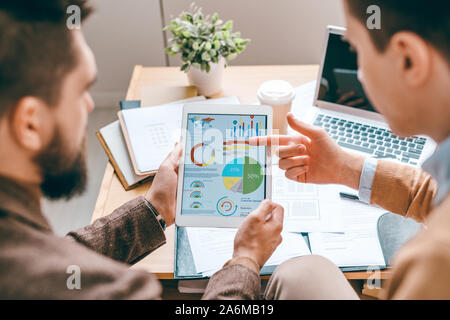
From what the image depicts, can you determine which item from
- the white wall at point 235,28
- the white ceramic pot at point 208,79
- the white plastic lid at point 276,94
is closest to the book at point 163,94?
the white ceramic pot at point 208,79

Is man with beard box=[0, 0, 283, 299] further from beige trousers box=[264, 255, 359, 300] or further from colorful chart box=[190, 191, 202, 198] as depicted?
colorful chart box=[190, 191, 202, 198]

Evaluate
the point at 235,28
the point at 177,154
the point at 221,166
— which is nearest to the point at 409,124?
the point at 221,166

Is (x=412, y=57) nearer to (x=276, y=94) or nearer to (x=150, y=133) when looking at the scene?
(x=276, y=94)

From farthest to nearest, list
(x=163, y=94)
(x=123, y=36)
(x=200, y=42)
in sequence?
(x=123, y=36)
(x=163, y=94)
(x=200, y=42)

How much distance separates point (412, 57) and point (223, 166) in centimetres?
50

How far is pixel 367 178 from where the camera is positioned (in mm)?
931

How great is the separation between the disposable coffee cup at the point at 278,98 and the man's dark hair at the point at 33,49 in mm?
588

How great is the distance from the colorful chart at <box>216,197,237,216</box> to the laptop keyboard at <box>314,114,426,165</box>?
41 centimetres

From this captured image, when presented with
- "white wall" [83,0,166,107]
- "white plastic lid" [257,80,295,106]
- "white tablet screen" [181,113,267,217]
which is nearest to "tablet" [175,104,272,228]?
"white tablet screen" [181,113,267,217]

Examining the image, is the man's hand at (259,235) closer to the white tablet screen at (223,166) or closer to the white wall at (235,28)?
the white tablet screen at (223,166)

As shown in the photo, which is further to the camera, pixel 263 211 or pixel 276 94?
pixel 276 94

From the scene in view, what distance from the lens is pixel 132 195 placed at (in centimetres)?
103
